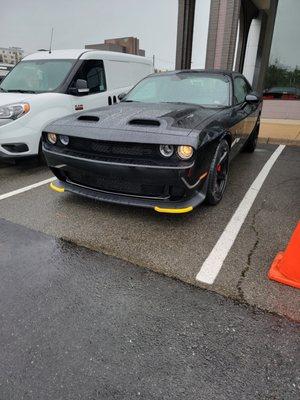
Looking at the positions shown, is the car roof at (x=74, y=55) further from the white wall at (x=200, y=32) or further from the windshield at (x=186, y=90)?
the white wall at (x=200, y=32)

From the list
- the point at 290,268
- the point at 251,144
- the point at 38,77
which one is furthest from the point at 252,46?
the point at 290,268

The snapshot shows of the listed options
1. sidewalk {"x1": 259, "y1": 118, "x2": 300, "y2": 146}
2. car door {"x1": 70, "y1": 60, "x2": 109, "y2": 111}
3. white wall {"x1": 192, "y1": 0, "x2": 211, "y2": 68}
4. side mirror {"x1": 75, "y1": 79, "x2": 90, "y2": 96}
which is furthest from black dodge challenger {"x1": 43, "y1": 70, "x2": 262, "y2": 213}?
white wall {"x1": 192, "y1": 0, "x2": 211, "y2": 68}

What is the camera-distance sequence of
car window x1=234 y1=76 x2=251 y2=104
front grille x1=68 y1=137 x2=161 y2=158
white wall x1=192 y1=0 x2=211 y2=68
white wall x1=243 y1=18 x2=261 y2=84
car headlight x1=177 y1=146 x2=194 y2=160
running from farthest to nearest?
white wall x1=243 y1=18 x2=261 y2=84, white wall x1=192 y1=0 x2=211 y2=68, car window x1=234 y1=76 x2=251 y2=104, front grille x1=68 y1=137 x2=161 y2=158, car headlight x1=177 y1=146 x2=194 y2=160

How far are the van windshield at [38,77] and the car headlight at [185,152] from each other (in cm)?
333

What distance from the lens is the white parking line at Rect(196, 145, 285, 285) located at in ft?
8.57

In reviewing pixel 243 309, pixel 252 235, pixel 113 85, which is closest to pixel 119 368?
pixel 243 309

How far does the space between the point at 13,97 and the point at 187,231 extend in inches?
141

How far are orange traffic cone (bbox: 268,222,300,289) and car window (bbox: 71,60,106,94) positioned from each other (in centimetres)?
448

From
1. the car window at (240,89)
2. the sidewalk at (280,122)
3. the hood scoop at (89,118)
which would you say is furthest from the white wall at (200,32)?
the hood scoop at (89,118)

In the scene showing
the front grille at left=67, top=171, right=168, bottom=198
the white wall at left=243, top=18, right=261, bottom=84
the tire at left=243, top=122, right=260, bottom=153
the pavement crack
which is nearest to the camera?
the pavement crack

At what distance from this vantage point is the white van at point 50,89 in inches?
188

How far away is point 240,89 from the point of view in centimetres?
501

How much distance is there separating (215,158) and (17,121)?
3.00 metres

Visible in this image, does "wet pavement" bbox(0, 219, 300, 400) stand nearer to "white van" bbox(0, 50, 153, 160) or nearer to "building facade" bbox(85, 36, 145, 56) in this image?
"white van" bbox(0, 50, 153, 160)
